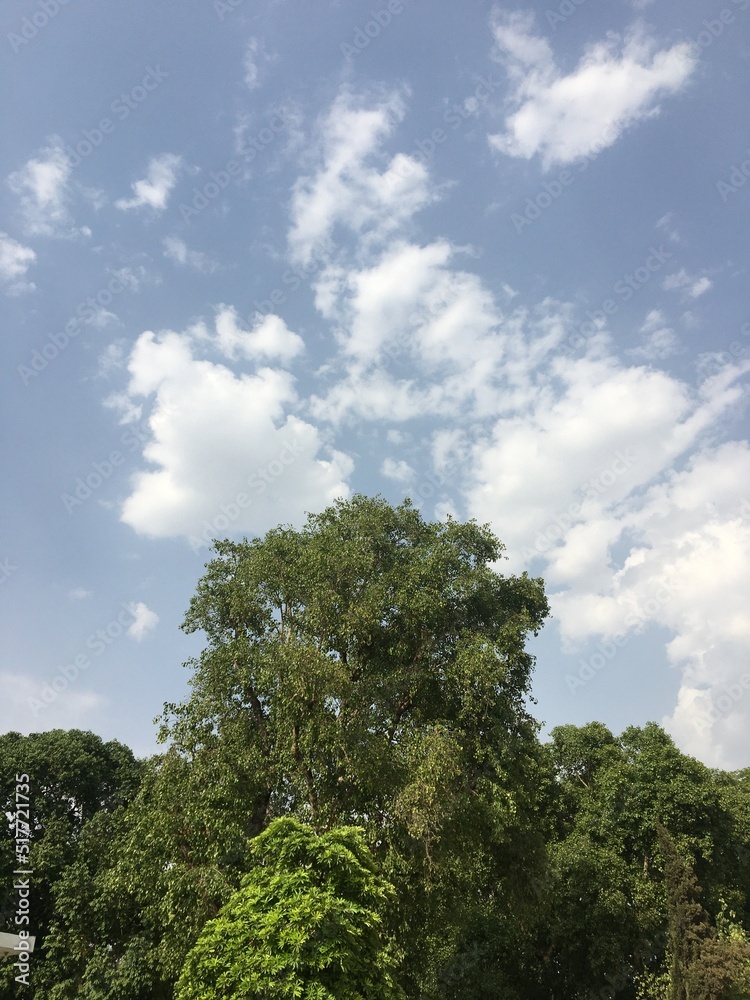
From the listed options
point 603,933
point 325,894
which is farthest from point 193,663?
point 603,933

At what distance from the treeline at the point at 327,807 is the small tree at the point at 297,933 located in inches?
1.5

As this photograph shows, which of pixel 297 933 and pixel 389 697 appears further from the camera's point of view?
pixel 389 697

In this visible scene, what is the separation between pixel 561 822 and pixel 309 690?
67.1 feet

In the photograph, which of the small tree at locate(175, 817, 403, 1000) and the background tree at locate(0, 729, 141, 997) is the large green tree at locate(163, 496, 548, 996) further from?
the background tree at locate(0, 729, 141, 997)

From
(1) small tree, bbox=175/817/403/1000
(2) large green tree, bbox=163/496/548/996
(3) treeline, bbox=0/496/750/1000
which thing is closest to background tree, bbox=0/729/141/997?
(3) treeline, bbox=0/496/750/1000

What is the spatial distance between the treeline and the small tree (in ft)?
0.12

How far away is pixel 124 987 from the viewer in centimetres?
1590

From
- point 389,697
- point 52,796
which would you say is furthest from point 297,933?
point 52,796

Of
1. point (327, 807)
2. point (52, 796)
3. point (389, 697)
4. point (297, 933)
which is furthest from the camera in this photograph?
point (52, 796)

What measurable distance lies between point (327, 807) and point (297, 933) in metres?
5.76

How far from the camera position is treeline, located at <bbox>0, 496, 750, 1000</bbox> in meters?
9.73

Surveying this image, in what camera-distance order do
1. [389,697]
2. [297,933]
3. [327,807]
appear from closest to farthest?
[297,933] < [327,807] < [389,697]

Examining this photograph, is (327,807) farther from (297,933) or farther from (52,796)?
(52,796)

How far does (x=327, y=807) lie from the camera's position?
14.0 metres
